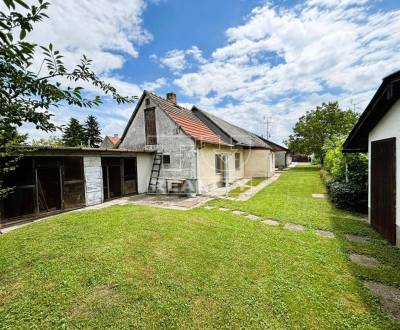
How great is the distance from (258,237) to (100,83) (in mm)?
5485

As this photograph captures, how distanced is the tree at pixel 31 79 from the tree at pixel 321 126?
1279 inches

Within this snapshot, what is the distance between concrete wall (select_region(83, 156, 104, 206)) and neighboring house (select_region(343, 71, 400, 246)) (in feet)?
36.8

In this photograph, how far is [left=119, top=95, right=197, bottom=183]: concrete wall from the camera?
1238 cm

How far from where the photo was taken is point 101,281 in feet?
12.5

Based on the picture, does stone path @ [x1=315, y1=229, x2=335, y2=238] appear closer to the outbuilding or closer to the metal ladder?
the outbuilding

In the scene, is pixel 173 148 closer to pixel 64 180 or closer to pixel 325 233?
pixel 64 180

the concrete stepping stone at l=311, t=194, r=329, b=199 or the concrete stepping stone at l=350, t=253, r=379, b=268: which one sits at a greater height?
the concrete stepping stone at l=311, t=194, r=329, b=199

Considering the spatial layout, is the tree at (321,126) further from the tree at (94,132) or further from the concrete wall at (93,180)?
the tree at (94,132)

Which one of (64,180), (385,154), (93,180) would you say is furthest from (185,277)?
(93,180)

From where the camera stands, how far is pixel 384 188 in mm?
6047

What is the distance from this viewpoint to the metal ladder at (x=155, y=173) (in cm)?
1373

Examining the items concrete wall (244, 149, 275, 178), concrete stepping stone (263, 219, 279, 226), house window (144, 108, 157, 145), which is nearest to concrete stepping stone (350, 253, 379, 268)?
concrete stepping stone (263, 219, 279, 226)

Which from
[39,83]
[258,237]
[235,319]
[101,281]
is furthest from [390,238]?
[39,83]

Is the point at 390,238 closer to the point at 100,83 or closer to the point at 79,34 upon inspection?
the point at 100,83
